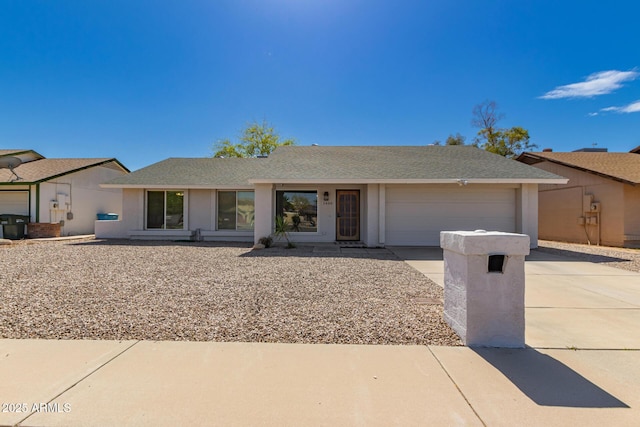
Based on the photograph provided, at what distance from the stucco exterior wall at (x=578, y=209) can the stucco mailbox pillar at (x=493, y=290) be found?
1404cm

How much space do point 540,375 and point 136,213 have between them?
15273mm

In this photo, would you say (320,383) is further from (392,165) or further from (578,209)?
(578,209)

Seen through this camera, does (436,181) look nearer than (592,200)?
Yes

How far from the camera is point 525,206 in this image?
1180cm

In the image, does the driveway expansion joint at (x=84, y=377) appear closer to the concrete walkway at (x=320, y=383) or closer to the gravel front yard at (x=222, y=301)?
the concrete walkway at (x=320, y=383)

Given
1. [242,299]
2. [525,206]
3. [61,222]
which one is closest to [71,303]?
[242,299]

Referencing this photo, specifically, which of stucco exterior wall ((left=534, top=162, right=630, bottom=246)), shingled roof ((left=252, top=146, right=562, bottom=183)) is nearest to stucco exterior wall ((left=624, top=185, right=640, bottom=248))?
stucco exterior wall ((left=534, top=162, right=630, bottom=246))

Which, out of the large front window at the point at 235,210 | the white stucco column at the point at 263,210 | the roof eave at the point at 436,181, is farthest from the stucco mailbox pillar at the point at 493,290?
the large front window at the point at 235,210

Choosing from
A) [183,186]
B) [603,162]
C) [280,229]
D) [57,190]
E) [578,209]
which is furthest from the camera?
[57,190]

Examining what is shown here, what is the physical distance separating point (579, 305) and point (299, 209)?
9.50 m

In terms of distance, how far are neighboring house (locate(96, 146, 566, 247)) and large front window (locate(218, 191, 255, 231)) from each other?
1.7 inches

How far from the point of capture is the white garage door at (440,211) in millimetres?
12273

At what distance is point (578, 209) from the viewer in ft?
50.2


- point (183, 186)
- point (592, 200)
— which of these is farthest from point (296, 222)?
point (592, 200)
